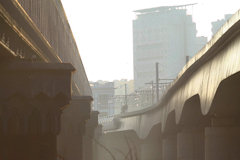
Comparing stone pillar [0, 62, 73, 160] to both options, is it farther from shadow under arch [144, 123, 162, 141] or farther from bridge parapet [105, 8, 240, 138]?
shadow under arch [144, 123, 162, 141]

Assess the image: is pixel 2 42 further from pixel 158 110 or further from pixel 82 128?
pixel 158 110

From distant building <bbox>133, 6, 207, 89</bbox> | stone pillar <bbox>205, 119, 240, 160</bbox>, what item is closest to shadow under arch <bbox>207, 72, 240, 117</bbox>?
stone pillar <bbox>205, 119, 240, 160</bbox>

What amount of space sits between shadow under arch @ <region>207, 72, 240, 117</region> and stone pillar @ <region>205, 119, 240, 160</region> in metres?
0.33

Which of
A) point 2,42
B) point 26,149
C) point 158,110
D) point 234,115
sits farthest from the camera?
point 158,110

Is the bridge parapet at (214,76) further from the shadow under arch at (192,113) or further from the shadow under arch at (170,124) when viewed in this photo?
the shadow under arch at (170,124)

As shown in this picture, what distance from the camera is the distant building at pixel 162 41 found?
191 m

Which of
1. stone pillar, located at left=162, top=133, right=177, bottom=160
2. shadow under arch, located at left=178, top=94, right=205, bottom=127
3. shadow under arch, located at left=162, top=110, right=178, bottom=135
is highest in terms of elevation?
shadow under arch, located at left=178, top=94, right=205, bottom=127

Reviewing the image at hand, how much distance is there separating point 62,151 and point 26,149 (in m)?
9.70

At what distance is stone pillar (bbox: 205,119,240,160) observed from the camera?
18703 mm

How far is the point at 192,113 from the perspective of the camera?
25.9m

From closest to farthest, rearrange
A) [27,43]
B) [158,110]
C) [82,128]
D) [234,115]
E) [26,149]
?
[26,149] → [27,43] → [82,128] → [234,115] → [158,110]

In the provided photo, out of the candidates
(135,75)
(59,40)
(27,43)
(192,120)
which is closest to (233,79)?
(59,40)

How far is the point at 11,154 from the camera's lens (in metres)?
7.52

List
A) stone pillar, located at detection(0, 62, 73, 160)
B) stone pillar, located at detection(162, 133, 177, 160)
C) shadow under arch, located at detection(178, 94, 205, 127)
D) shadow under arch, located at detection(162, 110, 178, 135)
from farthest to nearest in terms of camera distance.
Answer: stone pillar, located at detection(162, 133, 177, 160) → shadow under arch, located at detection(162, 110, 178, 135) → shadow under arch, located at detection(178, 94, 205, 127) → stone pillar, located at detection(0, 62, 73, 160)
